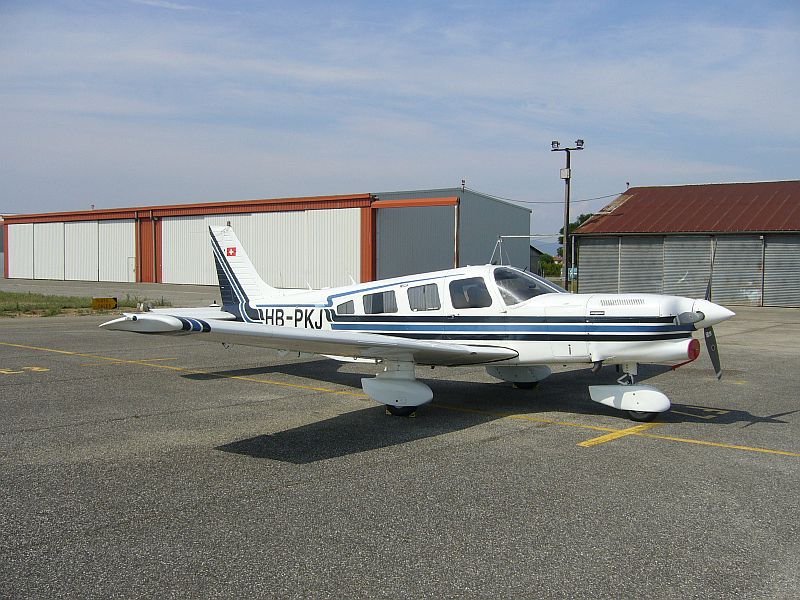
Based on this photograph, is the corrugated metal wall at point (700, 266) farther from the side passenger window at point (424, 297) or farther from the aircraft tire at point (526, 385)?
the side passenger window at point (424, 297)

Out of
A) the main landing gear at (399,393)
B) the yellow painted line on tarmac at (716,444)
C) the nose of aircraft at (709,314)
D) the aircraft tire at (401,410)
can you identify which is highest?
the nose of aircraft at (709,314)

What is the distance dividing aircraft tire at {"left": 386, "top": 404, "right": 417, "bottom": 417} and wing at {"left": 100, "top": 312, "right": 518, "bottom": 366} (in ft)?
2.14

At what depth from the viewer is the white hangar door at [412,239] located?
131ft

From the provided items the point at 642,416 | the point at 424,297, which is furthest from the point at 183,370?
the point at 642,416

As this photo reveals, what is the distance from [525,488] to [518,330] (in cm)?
357

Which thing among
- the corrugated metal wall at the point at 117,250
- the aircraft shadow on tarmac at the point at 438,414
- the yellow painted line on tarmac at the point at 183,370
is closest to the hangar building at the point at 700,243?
the aircraft shadow on tarmac at the point at 438,414

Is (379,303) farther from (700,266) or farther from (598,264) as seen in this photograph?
(598,264)

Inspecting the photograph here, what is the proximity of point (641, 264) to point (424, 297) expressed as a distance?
27.7 meters

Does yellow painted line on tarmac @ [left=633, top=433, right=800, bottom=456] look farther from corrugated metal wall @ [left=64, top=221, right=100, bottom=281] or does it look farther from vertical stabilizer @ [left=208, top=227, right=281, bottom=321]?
corrugated metal wall @ [left=64, top=221, right=100, bottom=281]

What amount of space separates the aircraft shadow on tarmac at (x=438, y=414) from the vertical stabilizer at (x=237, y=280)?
3.98 feet

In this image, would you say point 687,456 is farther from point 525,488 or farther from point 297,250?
point 297,250

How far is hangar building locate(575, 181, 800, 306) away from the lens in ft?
107

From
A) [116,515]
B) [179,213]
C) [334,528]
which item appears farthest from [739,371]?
[179,213]

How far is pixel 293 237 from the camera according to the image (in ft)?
142
